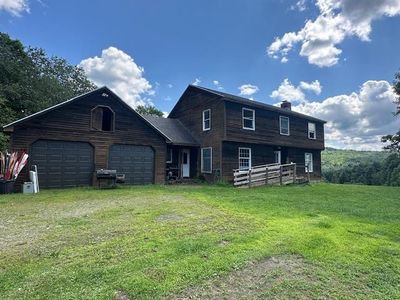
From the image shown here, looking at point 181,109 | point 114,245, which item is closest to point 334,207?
point 114,245

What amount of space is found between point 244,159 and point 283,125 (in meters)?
5.06

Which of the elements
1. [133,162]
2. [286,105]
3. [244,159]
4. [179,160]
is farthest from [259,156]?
[133,162]

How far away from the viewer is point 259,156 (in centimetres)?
2091

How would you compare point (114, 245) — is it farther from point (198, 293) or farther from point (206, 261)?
point (198, 293)

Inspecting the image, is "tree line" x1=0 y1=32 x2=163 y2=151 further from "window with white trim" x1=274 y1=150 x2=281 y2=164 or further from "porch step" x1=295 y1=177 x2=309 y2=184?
"porch step" x1=295 y1=177 x2=309 y2=184

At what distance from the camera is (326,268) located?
13.7 ft

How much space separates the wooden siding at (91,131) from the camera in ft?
44.1

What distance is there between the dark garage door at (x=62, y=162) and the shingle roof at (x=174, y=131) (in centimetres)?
536

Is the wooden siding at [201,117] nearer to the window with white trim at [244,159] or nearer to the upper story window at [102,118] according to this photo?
the window with white trim at [244,159]

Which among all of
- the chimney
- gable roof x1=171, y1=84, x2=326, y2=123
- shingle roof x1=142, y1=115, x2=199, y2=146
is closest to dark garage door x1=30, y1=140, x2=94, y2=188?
shingle roof x1=142, y1=115, x2=199, y2=146

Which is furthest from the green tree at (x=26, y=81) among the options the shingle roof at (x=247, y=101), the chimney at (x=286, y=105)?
the chimney at (x=286, y=105)

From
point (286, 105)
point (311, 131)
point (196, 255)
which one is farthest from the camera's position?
point (286, 105)

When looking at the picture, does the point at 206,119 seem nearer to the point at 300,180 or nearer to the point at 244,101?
the point at 244,101

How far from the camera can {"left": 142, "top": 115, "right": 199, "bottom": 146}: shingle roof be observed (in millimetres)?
19334
